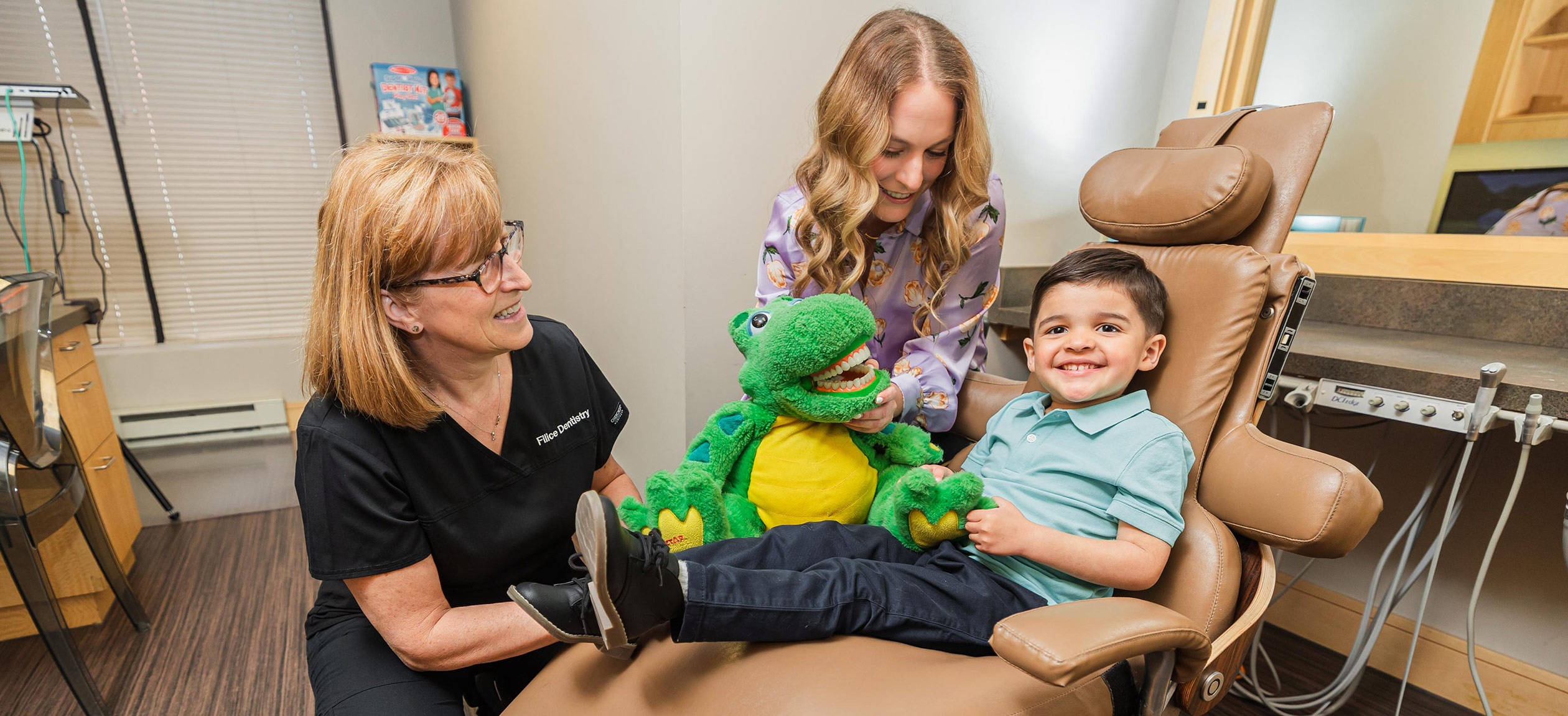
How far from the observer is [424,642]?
87cm

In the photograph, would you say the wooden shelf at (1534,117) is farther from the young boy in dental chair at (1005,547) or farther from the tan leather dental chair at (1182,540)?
the young boy in dental chair at (1005,547)

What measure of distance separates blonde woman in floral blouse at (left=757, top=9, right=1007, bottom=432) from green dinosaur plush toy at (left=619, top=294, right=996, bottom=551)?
7 cm

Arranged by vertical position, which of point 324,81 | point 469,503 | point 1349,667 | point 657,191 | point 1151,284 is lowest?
point 1349,667

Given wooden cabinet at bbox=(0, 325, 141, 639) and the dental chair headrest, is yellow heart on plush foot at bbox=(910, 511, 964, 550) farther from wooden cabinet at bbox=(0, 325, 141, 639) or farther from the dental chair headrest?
wooden cabinet at bbox=(0, 325, 141, 639)

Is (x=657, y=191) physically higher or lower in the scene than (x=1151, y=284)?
higher

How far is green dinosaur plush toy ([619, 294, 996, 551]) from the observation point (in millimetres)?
967

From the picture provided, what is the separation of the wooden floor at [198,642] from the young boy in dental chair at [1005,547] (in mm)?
1347

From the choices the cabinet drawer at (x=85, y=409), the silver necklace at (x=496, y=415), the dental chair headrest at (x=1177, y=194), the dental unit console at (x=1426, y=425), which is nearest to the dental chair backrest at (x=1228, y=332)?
the dental chair headrest at (x=1177, y=194)

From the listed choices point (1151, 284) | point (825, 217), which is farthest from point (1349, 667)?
point (825, 217)

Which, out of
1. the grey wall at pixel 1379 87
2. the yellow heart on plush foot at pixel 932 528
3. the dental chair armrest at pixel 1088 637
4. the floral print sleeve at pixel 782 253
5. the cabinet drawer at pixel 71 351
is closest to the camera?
the dental chair armrest at pixel 1088 637

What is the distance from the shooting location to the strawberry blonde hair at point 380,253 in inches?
33.3

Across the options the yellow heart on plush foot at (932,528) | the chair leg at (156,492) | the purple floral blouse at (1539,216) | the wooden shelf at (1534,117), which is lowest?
the chair leg at (156,492)

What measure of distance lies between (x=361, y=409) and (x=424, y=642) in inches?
12.7

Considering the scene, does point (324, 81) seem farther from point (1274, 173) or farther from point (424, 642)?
point (1274, 173)
